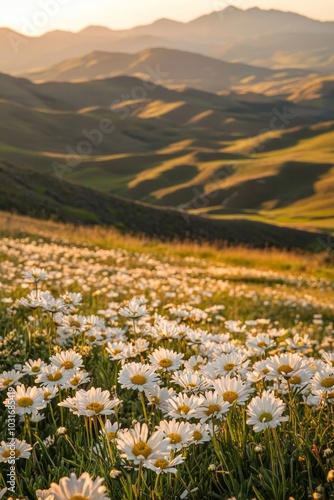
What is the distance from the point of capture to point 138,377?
8.07ft

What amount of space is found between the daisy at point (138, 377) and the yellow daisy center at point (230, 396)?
1.04 feet

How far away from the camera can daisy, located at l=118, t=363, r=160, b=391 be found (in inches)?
95.8

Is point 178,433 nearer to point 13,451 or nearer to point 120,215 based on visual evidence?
point 13,451

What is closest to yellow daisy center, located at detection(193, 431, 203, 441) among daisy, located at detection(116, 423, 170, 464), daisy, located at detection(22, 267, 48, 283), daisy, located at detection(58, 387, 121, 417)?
daisy, located at detection(58, 387, 121, 417)

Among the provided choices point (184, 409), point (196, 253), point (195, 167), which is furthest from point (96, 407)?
point (195, 167)

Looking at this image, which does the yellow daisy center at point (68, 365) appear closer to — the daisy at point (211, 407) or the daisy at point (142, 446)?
the daisy at point (211, 407)

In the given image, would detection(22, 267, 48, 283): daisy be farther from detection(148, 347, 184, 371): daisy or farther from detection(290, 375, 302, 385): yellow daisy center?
detection(290, 375, 302, 385): yellow daisy center

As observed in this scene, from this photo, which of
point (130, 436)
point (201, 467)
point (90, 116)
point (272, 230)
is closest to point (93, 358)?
point (201, 467)

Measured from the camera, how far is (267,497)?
2.03m

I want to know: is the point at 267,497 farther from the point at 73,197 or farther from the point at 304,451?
the point at 73,197

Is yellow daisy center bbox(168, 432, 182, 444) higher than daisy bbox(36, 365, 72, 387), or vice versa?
yellow daisy center bbox(168, 432, 182, 444)

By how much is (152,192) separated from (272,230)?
56.7 metres

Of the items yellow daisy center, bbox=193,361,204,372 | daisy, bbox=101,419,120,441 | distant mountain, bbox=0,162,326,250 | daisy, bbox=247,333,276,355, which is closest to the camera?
daisy, bbox=101,419,120,441

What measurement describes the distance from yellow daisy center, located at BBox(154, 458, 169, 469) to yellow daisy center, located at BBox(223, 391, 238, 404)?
55cm
